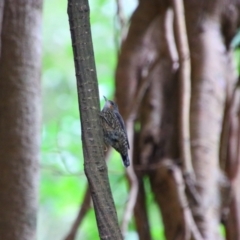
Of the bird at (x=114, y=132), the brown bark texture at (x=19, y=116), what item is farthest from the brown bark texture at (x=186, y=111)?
the bird at (x=114, y=132)

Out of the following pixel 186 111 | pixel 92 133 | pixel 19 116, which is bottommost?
pixel 92 133

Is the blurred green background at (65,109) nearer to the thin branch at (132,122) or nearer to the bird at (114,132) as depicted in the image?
the thin branch at (132,122)

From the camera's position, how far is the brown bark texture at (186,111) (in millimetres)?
1702

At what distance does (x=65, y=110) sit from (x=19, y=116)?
2.05 metres

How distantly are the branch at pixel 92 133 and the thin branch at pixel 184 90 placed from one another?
99cm

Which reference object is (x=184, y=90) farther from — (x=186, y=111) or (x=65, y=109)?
(x=65, y=109)

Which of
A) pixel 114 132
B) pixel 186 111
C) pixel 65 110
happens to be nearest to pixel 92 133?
pixel 114 132

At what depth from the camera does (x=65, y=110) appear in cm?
327

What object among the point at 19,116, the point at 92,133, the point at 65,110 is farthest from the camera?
the point at 65,110

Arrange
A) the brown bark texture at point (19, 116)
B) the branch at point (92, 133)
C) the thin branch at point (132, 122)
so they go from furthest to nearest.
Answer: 1. the thin branch at point (132, 122)
2. the brown bark texture at point (19, 116)
3. the branch at point (92, 133)

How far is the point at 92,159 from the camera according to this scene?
2.32 ft

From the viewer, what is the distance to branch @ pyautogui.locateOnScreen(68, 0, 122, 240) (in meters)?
0.69

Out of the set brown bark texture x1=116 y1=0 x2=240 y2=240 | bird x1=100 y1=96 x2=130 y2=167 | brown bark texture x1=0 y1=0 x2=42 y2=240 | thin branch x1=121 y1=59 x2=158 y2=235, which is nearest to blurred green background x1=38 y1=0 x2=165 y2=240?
brown bark texture x1=116 y1=0 x2=240 y2=240

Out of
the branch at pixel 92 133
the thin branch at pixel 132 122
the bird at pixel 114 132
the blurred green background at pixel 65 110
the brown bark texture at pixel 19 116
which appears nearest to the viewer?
the branch at pixel 92 133
